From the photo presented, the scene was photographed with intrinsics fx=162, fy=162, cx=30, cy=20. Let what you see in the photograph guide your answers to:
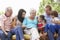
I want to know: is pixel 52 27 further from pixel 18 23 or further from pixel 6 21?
pixel 6 21

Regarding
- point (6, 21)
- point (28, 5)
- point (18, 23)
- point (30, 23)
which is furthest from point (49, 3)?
point (6, 21)

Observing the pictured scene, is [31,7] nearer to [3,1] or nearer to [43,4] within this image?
[43,4]

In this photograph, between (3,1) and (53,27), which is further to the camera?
(3,1)

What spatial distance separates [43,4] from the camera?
8.93 feet

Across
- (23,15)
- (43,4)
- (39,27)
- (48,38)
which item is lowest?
(48,38)

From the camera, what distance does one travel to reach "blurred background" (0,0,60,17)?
2.71m

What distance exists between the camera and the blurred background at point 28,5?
2.71 meters

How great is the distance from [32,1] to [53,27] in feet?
1.88

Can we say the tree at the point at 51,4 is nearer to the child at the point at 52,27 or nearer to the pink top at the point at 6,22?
the child at the point at 52,27

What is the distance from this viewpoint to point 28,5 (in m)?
2.76

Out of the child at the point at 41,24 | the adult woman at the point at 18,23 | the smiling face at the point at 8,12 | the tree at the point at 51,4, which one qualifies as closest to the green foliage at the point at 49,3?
the tree at the point at 51,4

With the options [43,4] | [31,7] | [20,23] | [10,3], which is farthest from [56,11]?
[10,3]

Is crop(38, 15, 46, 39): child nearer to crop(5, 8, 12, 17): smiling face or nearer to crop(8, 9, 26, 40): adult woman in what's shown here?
crop(8, 9, 26, 40): adult woman

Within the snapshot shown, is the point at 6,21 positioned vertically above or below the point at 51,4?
below
